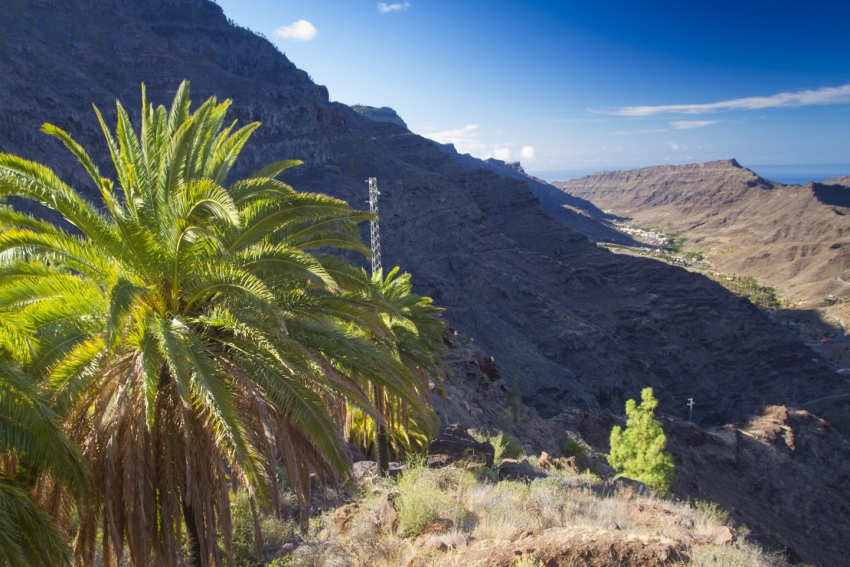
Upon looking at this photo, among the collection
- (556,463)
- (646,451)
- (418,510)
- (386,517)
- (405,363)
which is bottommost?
(646,451)

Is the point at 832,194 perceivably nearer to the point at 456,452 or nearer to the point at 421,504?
the point at 456,452

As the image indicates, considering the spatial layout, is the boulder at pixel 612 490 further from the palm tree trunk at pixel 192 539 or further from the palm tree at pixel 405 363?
the palm tree trunk at pixel 192 539

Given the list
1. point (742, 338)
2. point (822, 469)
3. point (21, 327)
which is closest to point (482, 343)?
point (822, 469)

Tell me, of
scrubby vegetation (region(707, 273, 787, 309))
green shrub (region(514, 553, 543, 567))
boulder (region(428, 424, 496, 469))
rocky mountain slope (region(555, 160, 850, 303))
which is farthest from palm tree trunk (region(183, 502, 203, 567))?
rocky mountain slope (region(555, 160, 850, 303))

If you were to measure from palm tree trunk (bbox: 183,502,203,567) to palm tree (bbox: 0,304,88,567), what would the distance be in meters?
1.17

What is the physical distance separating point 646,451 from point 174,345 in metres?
21.5

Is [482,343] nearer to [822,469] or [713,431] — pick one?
[713,431]

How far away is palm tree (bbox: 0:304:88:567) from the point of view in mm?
3842

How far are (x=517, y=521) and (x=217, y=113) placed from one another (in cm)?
661

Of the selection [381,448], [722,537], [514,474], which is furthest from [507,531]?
[381,448]

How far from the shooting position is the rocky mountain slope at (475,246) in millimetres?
53375

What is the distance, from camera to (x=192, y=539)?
5.47m

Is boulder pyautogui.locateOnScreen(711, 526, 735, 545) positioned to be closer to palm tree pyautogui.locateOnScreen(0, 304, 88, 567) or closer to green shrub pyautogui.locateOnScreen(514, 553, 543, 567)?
green shrub pyautogui.locateOnScreen(514, 553, 543, 567)

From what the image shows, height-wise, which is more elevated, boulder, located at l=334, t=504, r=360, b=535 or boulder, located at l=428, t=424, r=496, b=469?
boulder, located at l=334, t=504, r=360, b=535
